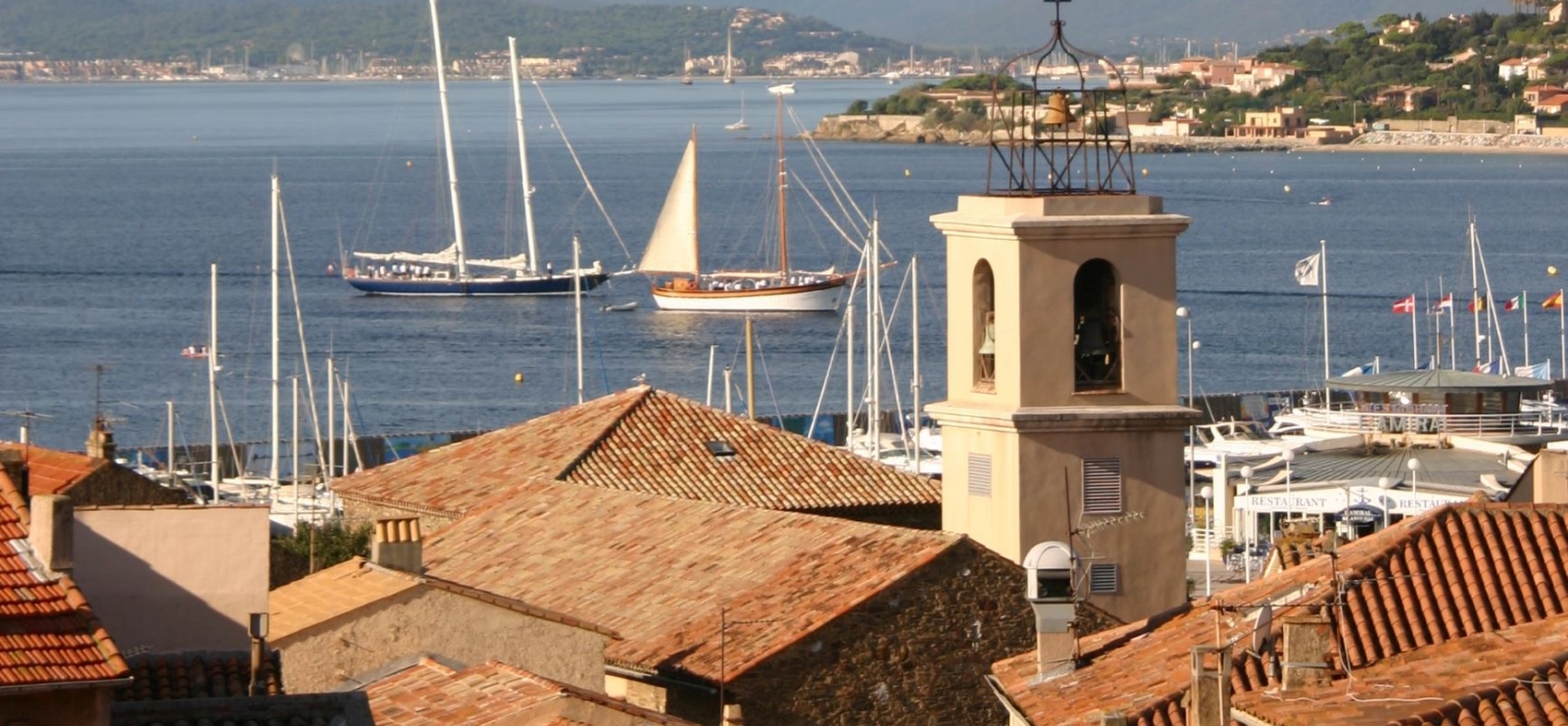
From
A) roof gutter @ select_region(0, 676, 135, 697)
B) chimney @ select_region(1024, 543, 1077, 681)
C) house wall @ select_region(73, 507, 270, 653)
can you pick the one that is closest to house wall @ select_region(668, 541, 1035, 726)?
chimney @ select_region(1024, 543, 1077, 681)

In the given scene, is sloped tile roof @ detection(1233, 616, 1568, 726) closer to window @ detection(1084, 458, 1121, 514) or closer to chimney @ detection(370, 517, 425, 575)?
window @ detection(1084, 458, 1121, 514)

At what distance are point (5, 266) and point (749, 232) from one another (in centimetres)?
3464

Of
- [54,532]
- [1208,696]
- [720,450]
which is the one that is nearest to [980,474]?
[720,450]

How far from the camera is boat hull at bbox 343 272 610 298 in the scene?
10081 cm

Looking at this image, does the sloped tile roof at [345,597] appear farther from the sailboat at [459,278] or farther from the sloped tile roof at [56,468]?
the sailboat at [459,278]

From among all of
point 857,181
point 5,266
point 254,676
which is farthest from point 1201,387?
point 857,181

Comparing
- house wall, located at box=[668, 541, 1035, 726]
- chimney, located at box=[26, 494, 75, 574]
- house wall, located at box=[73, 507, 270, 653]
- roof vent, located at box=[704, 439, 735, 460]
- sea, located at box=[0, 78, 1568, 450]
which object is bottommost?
sea, located at box=[0, 78, 1568, 450]

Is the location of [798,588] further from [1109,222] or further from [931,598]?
[1109,222]

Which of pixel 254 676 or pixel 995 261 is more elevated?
pixel 995 261

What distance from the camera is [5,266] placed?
108 metres

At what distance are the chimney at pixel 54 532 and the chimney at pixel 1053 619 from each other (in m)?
5.63

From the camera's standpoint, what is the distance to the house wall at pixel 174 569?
453 inches

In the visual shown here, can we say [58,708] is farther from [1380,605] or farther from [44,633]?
[1380,605]

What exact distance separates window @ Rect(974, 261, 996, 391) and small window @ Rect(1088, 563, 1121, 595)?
4.17 feet
